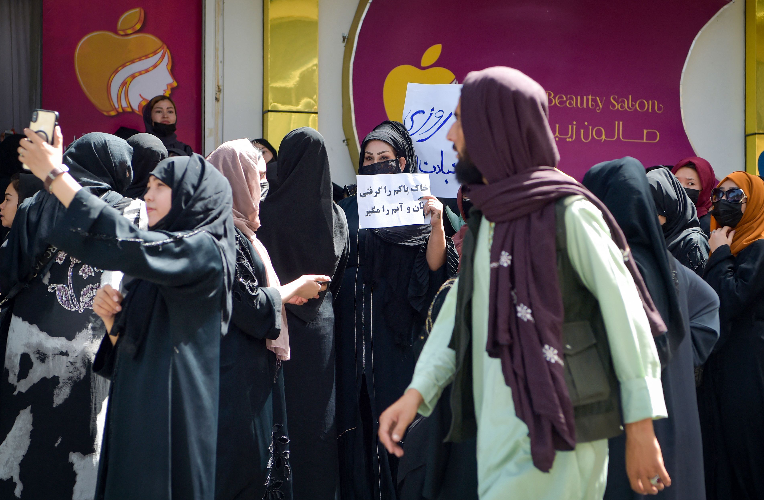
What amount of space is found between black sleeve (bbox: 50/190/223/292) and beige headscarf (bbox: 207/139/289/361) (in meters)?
0.79

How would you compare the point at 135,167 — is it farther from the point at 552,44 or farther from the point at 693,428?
the point at 552,44

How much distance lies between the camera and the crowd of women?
2.46m

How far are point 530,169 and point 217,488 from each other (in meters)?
1.60

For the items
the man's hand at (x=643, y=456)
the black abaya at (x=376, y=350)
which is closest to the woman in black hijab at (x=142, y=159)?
the black abaya at (x=376, y=350)

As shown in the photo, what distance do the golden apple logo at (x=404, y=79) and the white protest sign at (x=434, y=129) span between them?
920 millimetres

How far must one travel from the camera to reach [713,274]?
4188mm

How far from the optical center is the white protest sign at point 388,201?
3982 millimetres

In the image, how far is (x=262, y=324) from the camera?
298 centimetres

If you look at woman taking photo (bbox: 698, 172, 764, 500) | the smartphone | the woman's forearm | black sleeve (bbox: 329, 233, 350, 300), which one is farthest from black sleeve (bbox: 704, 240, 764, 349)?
the smartphone

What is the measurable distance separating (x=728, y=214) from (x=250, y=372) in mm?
2748

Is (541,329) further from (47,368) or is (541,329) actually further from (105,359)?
(47,368)

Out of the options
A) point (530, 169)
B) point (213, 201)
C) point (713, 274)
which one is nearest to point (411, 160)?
point (713, 274)

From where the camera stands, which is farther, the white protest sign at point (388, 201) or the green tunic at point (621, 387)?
the white protest sign at point (388, 201)

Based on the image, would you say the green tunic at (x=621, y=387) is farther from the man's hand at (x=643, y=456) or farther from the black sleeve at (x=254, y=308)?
the black sleeve at (x=254, y=308)
